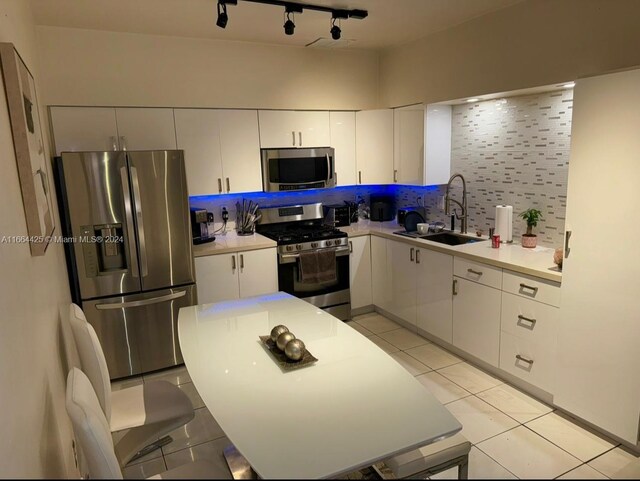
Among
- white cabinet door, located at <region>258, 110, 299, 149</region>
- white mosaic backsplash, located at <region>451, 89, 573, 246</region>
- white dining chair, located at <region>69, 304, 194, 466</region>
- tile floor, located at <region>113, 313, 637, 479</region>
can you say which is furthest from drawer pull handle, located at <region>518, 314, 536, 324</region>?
white cabinet door, located at <region>258, 110, 299, 149</region>

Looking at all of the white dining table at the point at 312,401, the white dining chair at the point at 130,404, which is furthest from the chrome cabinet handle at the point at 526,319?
the white dining chair at the point at 130,404

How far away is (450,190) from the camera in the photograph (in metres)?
4.15

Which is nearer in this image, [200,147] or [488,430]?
[488,430]

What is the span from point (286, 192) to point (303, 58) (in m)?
1.25

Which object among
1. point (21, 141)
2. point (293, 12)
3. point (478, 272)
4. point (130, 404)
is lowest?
point (130, 404)

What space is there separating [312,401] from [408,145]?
3.05 m

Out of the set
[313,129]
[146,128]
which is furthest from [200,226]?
[313,129]

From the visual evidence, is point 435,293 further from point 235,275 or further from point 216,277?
point 216,277

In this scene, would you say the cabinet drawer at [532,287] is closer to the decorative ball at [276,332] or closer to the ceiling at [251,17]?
the decorative ball at [276,332]

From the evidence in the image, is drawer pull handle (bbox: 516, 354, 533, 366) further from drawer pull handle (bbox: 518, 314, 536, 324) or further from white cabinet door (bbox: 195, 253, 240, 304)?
white cabinet door (bbox: 195, 253, 240, 304)

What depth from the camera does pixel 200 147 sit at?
12.3 feet

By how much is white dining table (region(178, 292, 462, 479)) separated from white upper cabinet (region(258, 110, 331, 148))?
2229mm

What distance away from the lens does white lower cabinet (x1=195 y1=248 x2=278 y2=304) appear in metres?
3.56

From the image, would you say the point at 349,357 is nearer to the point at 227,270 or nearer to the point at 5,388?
the point at 5,388
